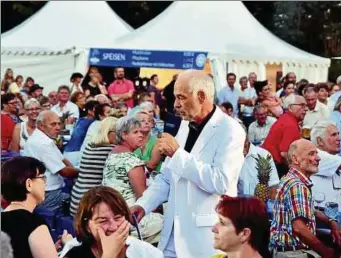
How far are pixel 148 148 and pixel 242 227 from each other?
3818 mm

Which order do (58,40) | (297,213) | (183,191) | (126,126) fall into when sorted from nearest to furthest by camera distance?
(183,191), (297,213), (126,126), (58,40)

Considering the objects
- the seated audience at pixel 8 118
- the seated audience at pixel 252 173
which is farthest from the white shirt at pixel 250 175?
the seated audience at pixel 8 118

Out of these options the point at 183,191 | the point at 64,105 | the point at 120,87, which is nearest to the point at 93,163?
the point at 183,191

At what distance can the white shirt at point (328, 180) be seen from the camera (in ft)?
20.3

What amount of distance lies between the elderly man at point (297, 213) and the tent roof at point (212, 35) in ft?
49.4

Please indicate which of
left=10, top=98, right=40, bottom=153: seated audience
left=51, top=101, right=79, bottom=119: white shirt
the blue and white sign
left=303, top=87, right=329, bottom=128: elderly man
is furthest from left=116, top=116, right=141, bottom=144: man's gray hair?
the blue and white sign

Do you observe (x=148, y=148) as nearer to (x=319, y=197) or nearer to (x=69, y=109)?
(x=319, y=197)

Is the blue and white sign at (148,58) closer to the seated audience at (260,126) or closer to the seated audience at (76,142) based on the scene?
the seated audience at (260,126)

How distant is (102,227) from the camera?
388 centimetres

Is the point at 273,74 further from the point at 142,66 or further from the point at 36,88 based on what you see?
the point at 36,88

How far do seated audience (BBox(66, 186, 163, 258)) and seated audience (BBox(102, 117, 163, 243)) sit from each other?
6.70 feet

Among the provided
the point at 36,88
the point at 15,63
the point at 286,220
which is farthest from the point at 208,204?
the point at 15,63

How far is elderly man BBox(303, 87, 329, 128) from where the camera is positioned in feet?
35.0

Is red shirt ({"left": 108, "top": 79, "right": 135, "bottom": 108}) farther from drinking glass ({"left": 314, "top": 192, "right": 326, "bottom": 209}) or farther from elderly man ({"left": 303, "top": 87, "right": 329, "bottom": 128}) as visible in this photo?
drinking glass ({"left": 314, "top": 192, "right": 326, "bottom": 209})
